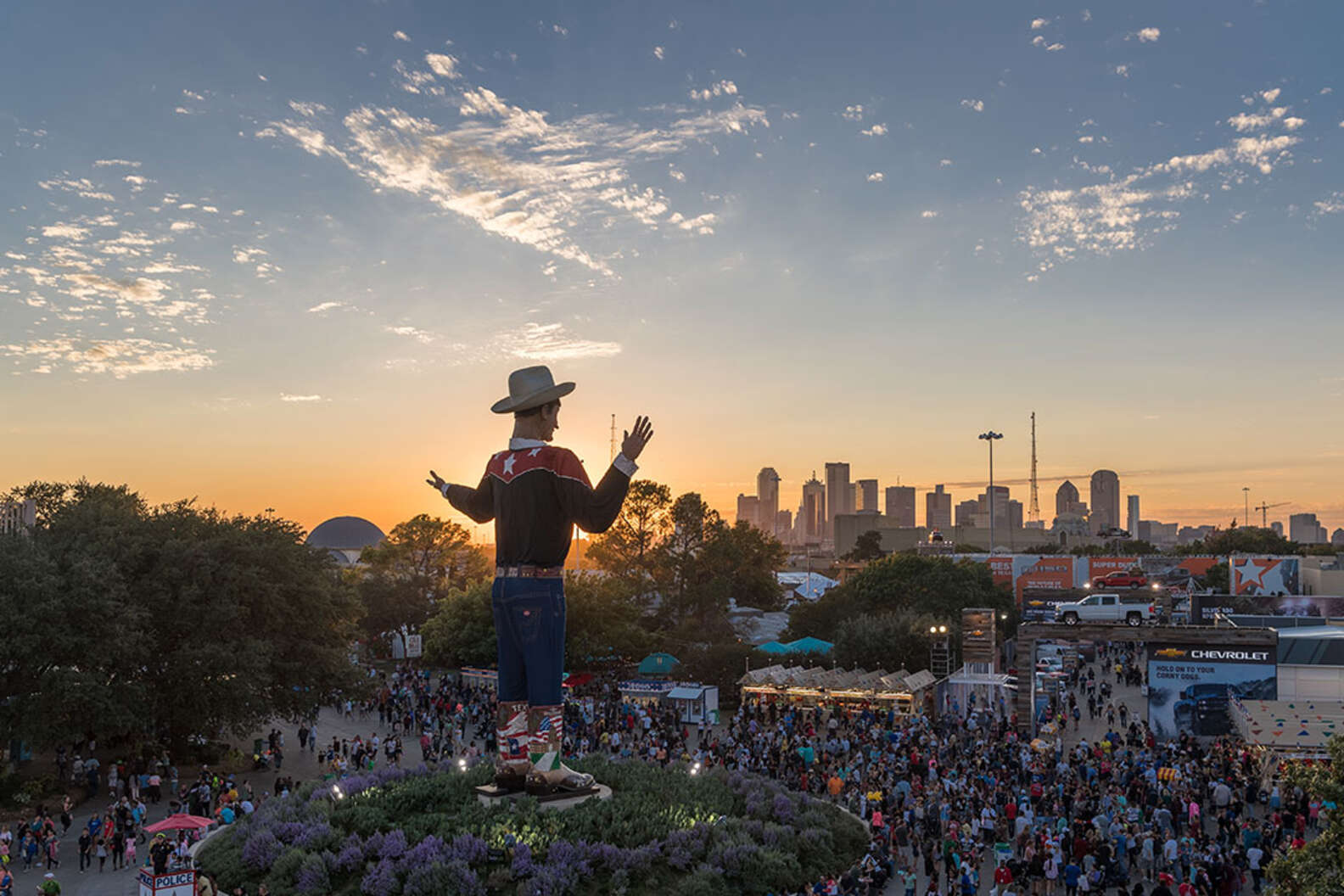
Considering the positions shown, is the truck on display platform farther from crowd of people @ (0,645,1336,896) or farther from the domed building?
the domed building

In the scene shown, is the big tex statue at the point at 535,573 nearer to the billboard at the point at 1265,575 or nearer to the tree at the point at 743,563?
the tree at the point at 743,563

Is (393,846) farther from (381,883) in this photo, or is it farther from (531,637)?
(531,637)

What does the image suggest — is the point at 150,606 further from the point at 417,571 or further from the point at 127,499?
the point at 417,571

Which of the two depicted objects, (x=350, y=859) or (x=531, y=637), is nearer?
(x=350, y=859)

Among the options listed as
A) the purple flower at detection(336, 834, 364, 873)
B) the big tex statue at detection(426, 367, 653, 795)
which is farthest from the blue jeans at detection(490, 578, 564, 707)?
the purple flower at detection(336, 834, 364, 873)

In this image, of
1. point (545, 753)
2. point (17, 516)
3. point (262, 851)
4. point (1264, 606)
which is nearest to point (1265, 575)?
point (1264, 606)

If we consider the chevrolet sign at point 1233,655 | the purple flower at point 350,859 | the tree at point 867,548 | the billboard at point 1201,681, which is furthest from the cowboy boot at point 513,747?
the tree at point 867,548
